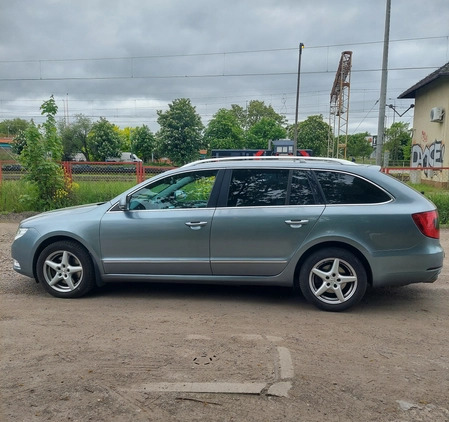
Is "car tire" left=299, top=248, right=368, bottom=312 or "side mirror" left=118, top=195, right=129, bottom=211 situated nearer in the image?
"car tire" left=299, top=248, right=368, bottom=312

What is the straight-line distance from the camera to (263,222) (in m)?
4.96

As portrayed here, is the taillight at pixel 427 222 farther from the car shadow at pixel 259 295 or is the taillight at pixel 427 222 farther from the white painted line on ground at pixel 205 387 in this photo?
the white painted line on ground at pixel 205 387

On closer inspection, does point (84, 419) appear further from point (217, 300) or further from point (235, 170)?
point (235, 170)

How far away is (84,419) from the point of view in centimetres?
291

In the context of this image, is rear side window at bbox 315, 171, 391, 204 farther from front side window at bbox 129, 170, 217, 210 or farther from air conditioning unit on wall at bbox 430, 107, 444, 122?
air conditioning unit on wall at bbox 430, 107, 444, 122

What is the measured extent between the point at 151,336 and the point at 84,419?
4.44ft

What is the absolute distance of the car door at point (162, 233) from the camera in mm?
5113

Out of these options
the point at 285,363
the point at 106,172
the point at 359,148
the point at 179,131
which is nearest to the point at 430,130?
the point at 106,172

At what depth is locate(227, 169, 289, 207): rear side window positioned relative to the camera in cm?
509

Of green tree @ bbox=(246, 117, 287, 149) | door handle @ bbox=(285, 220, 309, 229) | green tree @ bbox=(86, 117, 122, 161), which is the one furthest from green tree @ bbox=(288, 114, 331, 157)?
door handle @ bbox=(285, 220, 309, 229)

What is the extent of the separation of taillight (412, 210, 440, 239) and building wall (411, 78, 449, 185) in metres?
17.2

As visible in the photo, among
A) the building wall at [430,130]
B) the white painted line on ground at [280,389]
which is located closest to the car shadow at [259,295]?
the white painted line on ground at [280,389]

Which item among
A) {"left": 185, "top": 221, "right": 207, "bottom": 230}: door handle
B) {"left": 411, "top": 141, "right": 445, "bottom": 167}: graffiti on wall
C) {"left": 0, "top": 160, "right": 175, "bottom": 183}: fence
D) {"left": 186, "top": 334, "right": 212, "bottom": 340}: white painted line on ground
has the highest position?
{"left": 411, "top": 141, "right": 445, "bottom": 167}: graffiti on wall

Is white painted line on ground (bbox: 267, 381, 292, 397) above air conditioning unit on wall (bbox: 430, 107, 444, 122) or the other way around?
the other way around
